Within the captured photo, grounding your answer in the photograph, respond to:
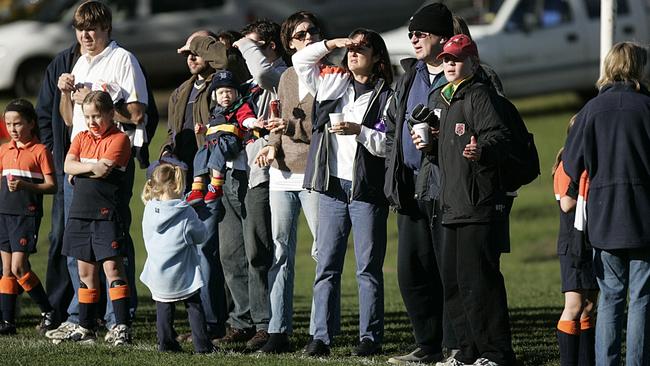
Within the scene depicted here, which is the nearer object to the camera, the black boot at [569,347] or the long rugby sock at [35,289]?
the black boot at [569,347]

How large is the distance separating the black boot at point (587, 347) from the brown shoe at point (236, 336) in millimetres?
2477

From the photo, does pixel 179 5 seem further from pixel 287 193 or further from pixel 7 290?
pixel 287 193

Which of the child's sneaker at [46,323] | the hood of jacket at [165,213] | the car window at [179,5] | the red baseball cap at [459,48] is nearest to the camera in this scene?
the red baseball cap at [459,48]

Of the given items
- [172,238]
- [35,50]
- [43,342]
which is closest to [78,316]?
[43,342]

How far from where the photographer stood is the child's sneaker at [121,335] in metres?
9.18

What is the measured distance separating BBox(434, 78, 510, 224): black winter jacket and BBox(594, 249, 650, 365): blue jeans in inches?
27.4

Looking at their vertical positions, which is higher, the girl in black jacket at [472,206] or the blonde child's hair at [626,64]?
the blonde child's hair at [626,64]

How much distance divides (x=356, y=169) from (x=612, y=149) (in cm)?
183

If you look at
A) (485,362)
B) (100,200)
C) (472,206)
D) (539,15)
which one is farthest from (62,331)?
(539,15)

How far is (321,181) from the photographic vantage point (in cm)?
880

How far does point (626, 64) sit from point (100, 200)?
3592mm

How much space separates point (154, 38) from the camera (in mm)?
24422

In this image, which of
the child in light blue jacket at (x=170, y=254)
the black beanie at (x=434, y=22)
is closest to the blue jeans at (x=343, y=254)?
the child in light blue jacket at (x=170, y=254)

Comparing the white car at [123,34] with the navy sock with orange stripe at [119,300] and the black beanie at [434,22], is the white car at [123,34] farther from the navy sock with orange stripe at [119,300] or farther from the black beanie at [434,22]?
the black beanie at [434,22]
